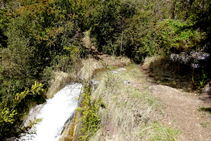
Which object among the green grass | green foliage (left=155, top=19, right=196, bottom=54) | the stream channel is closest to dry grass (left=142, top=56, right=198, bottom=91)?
green foliage (left=155, top=19, right=196, bottom=54)

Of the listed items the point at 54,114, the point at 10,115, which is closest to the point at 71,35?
the point at 54,114

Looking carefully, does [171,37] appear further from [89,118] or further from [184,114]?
[89,118]

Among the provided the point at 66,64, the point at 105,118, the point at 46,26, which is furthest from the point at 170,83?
the point at 46,26

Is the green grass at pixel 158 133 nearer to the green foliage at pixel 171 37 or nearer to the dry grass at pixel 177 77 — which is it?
the dry grass at pixel 177 77

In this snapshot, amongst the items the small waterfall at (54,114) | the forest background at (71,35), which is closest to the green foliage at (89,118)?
the small waterfall at (54,114)

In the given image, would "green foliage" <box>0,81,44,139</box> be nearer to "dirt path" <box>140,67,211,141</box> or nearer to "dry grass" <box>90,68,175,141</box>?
"dry grass" <box>90,68,175,141</box>

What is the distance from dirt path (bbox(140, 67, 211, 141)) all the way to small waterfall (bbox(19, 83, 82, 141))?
10.6ft

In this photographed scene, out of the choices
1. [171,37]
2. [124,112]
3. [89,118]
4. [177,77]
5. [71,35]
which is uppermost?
[71,35]

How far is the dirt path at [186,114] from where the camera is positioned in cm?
252

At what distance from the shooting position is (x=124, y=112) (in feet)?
11.5

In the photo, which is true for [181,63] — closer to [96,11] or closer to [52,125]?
[52,125]

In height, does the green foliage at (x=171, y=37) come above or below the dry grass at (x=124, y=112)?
above

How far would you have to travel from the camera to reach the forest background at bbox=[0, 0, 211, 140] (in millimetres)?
6441

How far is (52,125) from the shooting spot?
17.7ft
